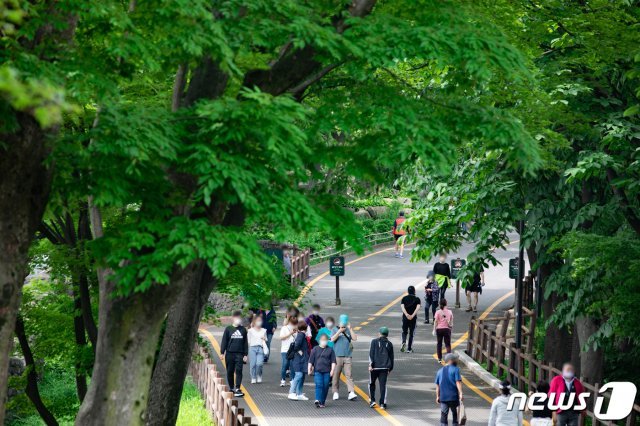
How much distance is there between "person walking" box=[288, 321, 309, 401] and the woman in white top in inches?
35.9

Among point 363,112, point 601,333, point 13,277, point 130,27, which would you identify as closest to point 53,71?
point 130,27

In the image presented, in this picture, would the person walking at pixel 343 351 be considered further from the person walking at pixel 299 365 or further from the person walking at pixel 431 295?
the person walking at pixel 431 295

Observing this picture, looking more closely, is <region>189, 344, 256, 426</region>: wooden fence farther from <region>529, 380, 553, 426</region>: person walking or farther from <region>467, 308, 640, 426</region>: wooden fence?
<region>467, 308, 640, 426</region>: wooden fence

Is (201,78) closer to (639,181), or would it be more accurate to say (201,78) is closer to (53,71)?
(53,71)

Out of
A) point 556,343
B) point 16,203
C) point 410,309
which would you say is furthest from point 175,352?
point 556,343

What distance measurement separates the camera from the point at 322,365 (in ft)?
66.2

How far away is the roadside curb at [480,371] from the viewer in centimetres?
2315

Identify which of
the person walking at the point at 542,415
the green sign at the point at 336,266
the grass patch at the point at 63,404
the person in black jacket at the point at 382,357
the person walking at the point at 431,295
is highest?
the green sign at the point at 336,266

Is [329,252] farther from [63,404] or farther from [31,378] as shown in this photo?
[31,378]

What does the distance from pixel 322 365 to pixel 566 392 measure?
5.16 meters

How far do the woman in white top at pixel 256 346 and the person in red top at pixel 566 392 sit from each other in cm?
712

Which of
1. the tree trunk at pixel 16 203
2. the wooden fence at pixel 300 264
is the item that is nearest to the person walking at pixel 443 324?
the wooden fence at pixel 300 264

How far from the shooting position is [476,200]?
64.9ft

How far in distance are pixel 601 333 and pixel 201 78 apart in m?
9.93
